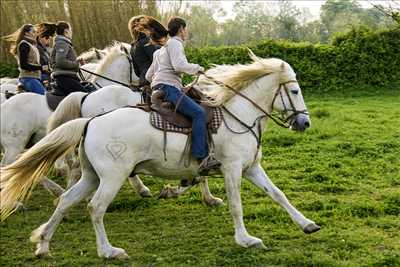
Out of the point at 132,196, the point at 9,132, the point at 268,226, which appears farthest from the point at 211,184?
the point at 9,132

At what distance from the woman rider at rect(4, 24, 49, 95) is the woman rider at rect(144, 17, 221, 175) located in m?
4.09

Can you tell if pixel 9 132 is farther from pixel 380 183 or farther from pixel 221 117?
pixel 380 183

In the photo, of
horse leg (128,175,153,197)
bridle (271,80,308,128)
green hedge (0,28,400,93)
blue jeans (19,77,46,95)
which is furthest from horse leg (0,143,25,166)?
green hedge (0,28,400,93)

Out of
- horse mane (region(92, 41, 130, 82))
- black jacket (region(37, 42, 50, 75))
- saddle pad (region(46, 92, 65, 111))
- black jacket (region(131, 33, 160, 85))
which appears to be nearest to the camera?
black jacket (region(131, 33, 160, 85))

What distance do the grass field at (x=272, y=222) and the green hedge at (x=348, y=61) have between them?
989 cm

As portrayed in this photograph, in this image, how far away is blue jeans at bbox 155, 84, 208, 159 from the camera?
279 inches

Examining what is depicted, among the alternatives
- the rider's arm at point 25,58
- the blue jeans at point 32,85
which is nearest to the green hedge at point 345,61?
the blue jeans at point 32,85

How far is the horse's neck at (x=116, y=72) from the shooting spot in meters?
10.9

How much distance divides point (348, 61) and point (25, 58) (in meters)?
14.6

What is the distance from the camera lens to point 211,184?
10516 millimetres

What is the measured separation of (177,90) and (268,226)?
84.8 inches

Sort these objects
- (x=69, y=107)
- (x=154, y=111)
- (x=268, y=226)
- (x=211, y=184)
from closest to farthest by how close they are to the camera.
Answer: (x=154, y=111) → (x=268, y=226) → (x=69, y=107) → (x=211, y=184)

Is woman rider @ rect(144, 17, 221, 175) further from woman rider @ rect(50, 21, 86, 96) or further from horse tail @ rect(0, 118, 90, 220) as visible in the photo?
woman rider @ rect(50, 21, 86, 96)

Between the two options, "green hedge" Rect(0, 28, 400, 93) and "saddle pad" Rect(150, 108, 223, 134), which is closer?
"saddle pad" Rect(150, 108, 223, 134)
